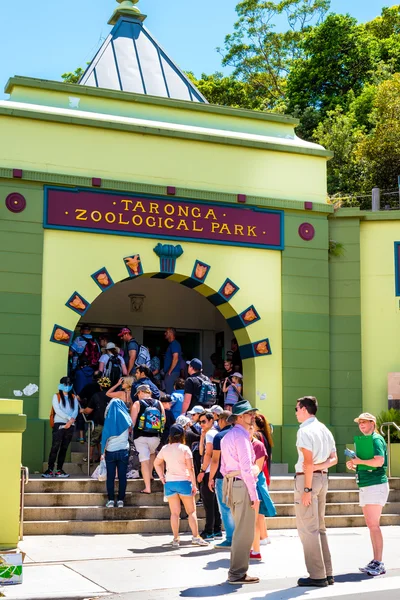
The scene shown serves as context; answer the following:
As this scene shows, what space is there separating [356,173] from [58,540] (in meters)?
21.8

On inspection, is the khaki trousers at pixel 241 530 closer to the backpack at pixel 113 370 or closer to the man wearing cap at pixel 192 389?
the man wearing cap at pixel 192 389

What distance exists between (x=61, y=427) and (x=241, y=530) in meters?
5.30

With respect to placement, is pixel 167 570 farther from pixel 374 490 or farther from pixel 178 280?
pixel 178 280

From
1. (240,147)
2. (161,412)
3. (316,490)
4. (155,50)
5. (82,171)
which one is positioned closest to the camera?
(316,490)

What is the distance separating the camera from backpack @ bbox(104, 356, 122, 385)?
14867 mm

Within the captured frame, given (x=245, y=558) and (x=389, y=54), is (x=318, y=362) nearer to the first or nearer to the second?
(x=245, y=558)

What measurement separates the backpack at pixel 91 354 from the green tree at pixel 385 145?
15.6 meters

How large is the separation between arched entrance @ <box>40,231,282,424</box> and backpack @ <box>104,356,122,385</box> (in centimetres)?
77

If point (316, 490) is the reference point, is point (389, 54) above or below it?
above

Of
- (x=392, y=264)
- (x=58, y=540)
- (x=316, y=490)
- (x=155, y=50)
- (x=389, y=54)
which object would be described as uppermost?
(x=389, y=54)

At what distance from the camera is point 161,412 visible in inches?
504

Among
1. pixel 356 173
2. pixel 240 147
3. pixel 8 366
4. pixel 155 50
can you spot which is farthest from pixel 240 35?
pixel 8 366

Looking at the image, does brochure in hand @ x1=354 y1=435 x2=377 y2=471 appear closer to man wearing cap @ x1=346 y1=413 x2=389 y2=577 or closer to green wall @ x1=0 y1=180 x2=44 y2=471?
man wearing cap @ x1=346 y1=413 x2=389 y2=577

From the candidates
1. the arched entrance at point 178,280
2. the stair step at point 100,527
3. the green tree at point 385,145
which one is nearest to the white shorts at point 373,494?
the stair step at point 100,527
